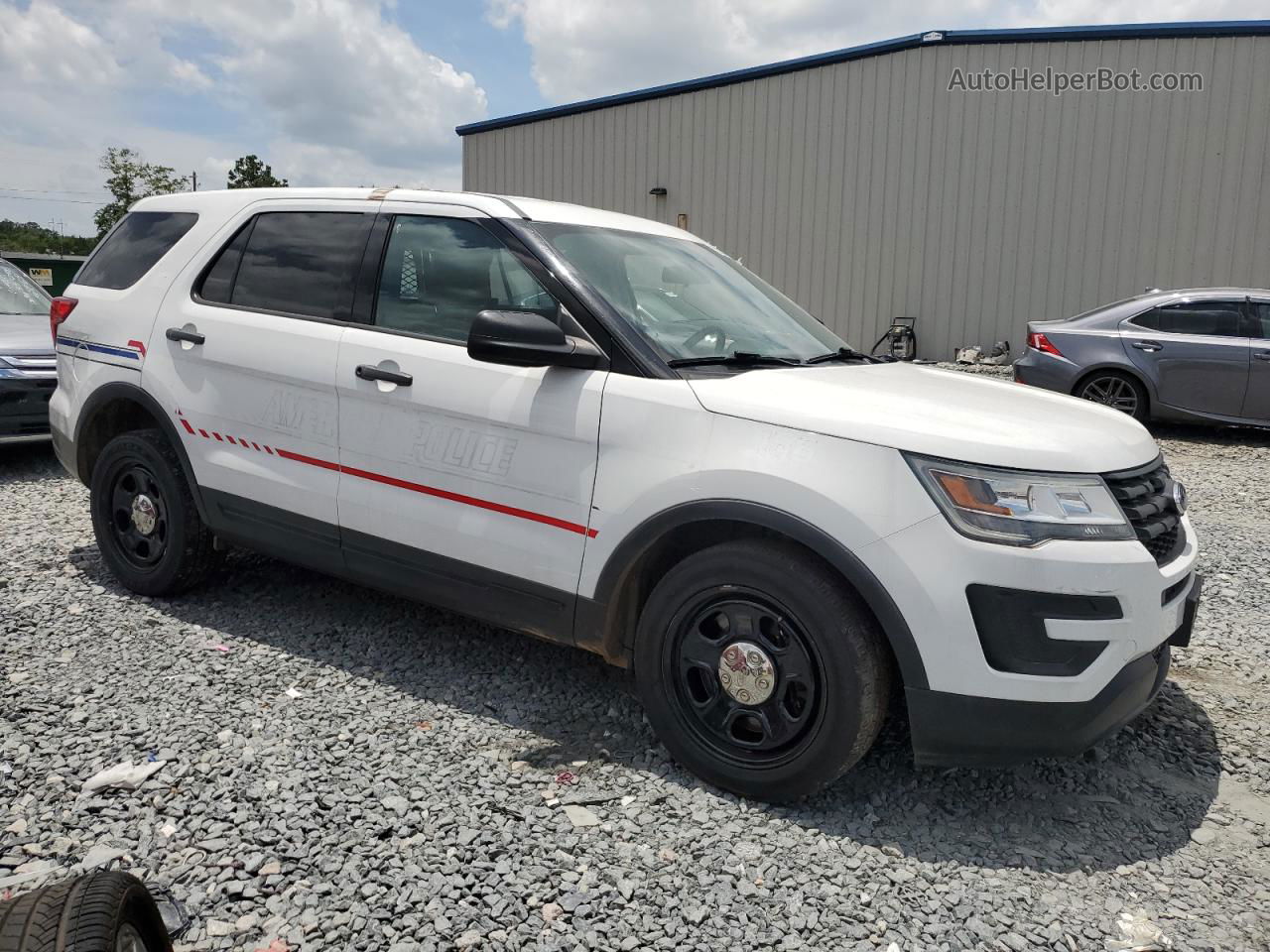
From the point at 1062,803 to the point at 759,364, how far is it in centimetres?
168

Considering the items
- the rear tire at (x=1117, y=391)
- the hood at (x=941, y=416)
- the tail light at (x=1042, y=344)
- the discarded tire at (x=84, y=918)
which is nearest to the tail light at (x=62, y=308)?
the hood at (x=941, y=416)

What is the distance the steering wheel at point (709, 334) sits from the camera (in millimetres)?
3270

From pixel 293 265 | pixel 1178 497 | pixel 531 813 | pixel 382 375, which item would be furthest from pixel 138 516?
pixel 1178 497

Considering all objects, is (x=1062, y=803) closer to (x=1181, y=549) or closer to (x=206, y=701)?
(x=1181, y=549)

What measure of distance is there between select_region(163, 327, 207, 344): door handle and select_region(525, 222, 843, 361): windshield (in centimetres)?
166

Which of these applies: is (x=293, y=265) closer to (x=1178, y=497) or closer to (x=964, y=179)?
(x=1178, y=497)

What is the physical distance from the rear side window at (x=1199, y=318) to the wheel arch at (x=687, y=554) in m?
8.64

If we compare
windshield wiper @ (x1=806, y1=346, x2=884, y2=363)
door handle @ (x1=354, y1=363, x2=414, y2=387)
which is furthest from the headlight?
door handle @ (x1=354, y1=363, x2=414, y2=387)

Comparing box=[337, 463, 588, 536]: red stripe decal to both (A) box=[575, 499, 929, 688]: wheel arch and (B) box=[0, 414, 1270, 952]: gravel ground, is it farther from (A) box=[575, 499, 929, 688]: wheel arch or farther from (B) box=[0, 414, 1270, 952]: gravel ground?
(B) box=[0, 414, 1270, 952]: gravel ground

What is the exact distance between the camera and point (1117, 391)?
32.8ft

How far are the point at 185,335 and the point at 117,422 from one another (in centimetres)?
82

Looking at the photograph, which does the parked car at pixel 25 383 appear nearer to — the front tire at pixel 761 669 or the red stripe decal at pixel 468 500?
the red stripe decal at pixel 468 500

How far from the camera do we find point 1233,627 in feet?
14.9

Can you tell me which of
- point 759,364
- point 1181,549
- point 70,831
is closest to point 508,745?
point 70,831
